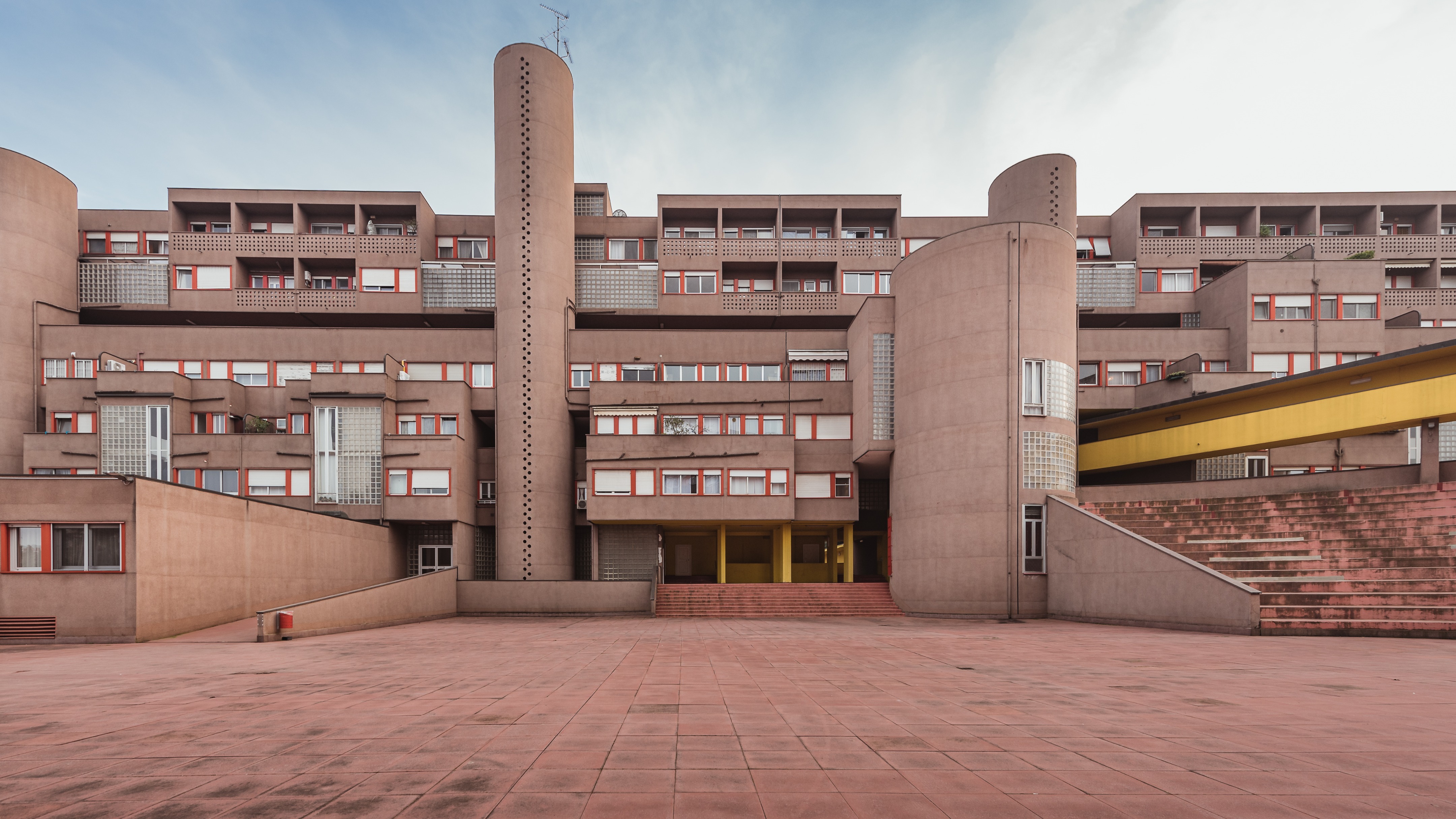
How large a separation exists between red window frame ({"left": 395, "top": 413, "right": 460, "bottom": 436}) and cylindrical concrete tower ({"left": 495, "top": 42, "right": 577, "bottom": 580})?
205cm

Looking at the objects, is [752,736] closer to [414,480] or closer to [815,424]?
[815,424]

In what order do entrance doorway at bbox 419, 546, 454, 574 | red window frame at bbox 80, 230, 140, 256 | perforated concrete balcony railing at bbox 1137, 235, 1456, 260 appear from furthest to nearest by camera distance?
red window frame at bbox 80, 230, 140, 256, perforated concrete balcony railing at bbox 1137, 235, 1456, 260, entrance doorway at bbox 419, 546, 454, 574

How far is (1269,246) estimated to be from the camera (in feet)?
119

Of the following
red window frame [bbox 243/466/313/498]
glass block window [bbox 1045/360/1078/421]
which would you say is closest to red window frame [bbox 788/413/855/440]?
glass block window [bbox 1045/360/1078/421]

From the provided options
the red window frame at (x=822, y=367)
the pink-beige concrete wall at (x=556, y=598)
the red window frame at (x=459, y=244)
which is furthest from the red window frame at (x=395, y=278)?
the red window frame at (x=822, y=367)

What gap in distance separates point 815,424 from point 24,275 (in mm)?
38438

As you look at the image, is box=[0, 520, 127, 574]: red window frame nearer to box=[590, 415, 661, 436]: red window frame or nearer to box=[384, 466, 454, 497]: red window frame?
box=[384, 466, 454, 497]: red window frame

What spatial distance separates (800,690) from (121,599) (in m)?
17.5

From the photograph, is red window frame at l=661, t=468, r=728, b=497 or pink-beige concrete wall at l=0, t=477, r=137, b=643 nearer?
pink-beige concrete wall at l=0, t=477, r=137, b=643

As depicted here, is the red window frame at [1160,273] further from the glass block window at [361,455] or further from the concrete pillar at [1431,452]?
the glass block window at [361,455]

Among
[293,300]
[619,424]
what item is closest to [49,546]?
[619,424]

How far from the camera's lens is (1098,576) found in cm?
1886

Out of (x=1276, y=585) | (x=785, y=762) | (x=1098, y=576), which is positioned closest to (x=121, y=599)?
(x=785, y=762)

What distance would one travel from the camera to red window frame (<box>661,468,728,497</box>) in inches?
1148
